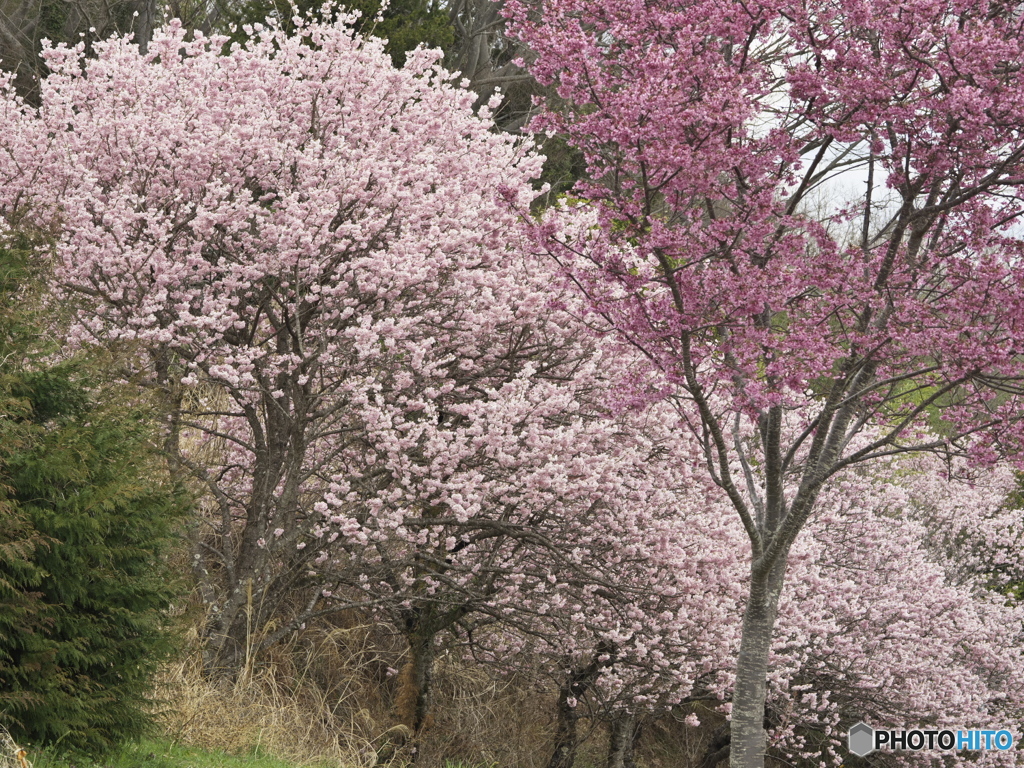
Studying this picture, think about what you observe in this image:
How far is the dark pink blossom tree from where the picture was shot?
6.80 metres

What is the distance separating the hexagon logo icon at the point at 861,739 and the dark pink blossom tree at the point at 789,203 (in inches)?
269

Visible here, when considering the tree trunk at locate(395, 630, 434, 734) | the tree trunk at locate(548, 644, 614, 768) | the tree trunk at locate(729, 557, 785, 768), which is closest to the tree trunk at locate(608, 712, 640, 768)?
the tree trunk at locate(548, 644, 614, 768)

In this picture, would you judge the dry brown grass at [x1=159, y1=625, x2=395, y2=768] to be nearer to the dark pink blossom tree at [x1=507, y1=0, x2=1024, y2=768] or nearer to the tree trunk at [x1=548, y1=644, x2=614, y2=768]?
the tree trunk at [x1=548, y1=644, x2=614, y2=768]

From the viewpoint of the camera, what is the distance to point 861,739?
46.6ft

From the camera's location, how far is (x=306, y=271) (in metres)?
8.94

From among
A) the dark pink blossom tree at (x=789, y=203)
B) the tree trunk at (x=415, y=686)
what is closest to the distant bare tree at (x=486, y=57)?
the tree trunk at (x=415, y=686)

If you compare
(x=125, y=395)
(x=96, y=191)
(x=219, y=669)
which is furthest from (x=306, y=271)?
(x=219, y=669)

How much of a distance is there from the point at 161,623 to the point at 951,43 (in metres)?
5.97

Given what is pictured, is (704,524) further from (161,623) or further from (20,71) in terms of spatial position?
(20,71)

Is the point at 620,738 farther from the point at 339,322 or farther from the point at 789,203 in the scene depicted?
the point at 789,203
